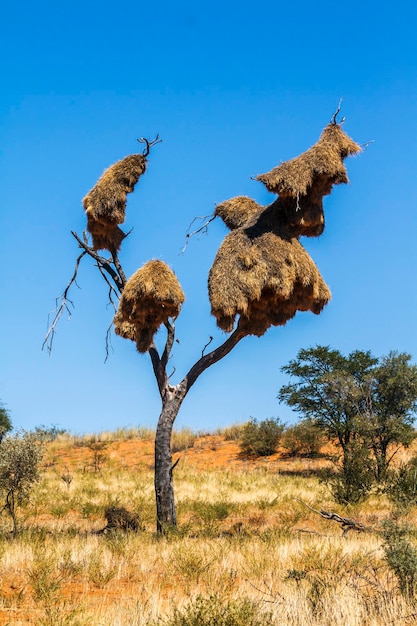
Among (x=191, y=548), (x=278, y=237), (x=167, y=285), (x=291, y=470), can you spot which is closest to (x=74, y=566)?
(x=191, y=548)

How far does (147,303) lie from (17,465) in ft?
14.6

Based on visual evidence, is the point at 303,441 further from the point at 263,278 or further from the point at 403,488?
the point at 263,278

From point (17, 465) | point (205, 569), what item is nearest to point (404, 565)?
point (205, 569)

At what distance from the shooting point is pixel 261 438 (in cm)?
3731

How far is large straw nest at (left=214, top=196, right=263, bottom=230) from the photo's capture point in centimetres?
1460

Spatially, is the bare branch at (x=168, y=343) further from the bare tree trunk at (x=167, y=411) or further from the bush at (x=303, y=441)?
the bush at (x=303, y=441)

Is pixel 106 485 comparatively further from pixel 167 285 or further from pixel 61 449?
pixel 61 449

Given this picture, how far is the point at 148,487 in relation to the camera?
78.4 ft

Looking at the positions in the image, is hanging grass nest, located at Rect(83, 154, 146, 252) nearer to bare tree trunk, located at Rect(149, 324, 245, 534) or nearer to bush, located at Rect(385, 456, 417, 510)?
bare tree trunk, located at Rect(149, 324, 245, 534)

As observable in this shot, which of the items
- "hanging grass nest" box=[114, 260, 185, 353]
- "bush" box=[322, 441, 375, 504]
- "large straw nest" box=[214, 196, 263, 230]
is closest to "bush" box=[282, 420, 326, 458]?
"bush" box=[322, 441, 375, 504]

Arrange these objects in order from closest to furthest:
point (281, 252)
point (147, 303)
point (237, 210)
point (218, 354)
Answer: point (147, 303)
point (281, 252)
point (218, 354)
point (237, 210)

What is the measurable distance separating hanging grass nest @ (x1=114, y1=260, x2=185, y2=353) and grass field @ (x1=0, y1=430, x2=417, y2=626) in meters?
4.11

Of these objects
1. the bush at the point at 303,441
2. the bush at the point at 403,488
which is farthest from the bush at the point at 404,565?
the bush at the point at 303,441

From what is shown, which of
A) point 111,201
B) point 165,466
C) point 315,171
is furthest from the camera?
Result: point 111,201
